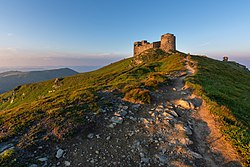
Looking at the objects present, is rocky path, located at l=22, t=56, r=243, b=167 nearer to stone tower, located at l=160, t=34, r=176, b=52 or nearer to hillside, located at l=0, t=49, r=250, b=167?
hillside, located at l=0, t=49, r=250, b=167

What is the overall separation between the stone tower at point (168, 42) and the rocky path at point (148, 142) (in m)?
63.4

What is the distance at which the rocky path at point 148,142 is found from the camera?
19.7 ft

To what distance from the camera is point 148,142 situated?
7145mm

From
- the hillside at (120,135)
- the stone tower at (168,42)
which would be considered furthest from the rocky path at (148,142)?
the stone tower at (168,42)

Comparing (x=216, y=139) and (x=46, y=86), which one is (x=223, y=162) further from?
(x=46, y=86)

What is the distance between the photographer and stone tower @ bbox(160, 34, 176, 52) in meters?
68.0

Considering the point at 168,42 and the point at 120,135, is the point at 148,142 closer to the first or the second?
the point at 120,135

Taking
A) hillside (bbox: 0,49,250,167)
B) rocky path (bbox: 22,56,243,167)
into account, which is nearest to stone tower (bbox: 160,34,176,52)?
hillside (bbox: 0,49,250,167)

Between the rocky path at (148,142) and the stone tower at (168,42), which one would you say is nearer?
the rocky path at (148,142)

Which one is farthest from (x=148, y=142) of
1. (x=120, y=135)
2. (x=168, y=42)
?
(x=168, y=42)

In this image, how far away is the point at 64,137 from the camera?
23.9 ft

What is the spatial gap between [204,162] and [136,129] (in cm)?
352

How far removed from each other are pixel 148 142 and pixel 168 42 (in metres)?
68.7

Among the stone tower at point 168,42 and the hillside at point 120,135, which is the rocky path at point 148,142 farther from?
the stone tower at point 168,42
